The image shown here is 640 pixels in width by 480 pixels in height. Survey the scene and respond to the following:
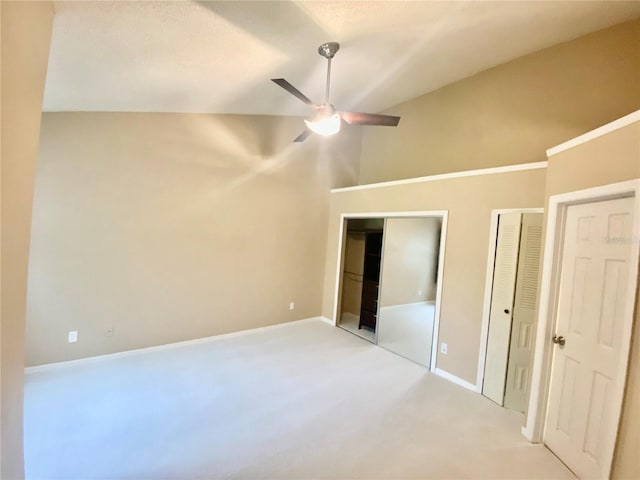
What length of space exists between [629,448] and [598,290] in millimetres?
922

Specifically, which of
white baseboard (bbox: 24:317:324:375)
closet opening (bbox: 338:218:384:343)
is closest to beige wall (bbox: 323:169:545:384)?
closet opening (bbox: 338:218:384:343)

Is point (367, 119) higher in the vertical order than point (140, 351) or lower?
higher

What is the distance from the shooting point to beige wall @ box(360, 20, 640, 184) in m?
2.94

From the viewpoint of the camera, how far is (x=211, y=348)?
152 inches

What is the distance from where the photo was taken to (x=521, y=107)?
3.56 metres

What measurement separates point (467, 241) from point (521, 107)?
1.85m

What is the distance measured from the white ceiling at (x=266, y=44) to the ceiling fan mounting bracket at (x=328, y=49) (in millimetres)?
67

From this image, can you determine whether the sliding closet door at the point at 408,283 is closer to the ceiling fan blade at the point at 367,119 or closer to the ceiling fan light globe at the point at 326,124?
the ceiling fan blade at the point at 367,119

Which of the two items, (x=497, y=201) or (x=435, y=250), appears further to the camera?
(x=435, y=250)

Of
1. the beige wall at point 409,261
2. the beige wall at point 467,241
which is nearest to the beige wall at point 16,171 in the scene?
the beige wall at point 467,241

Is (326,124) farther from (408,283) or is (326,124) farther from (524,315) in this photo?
(408,283)

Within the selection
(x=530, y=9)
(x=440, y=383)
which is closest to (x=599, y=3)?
(x=530, y=9)

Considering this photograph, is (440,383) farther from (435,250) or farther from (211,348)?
(211,348)

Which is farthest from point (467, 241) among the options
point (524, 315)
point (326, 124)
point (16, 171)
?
point (16, 171)
